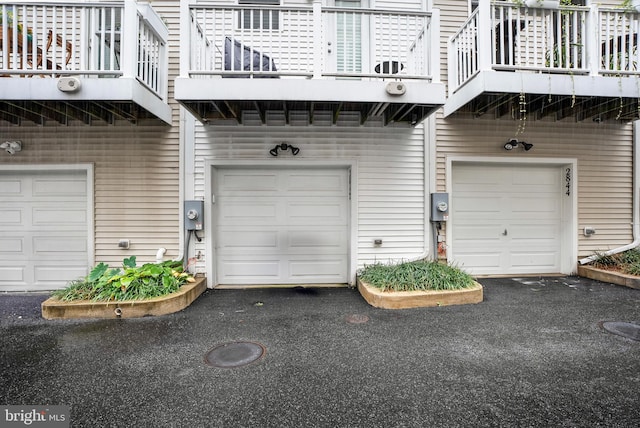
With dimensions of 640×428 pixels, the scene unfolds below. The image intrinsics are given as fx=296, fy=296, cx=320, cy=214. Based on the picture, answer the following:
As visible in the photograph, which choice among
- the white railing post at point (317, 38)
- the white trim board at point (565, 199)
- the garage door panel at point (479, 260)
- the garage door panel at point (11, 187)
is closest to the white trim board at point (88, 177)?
the garage door panel at point (11, 187)

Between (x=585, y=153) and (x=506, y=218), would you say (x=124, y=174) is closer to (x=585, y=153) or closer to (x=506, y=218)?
(x=506, y=218)

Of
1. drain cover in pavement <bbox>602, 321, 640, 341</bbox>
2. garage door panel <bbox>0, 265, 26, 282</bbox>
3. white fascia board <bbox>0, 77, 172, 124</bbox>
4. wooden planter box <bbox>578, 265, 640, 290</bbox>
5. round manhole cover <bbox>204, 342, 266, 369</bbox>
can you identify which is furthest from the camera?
garage door panel <bbox>0, 265, 26, 282</bbox>

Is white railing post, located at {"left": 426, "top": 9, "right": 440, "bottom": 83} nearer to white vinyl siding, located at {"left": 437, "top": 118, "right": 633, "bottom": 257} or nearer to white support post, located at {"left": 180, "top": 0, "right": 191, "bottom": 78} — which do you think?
white vinyl siding, located at {"left": 437, "top": 118, "right": 633, "bottom": 257}

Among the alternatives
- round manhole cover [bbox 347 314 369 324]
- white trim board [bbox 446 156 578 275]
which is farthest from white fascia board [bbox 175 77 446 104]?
round manhole cover [bbox 347 314 369 324]

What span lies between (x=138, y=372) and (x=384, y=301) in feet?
8.65

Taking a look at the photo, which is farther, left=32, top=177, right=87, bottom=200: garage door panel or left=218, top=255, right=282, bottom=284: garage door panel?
left=218, top=255, right=282, bottom=284: garage door panel

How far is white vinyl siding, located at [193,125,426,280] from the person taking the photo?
463cm

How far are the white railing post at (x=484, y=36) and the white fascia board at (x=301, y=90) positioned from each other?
633 mm

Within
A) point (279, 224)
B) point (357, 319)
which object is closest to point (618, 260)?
point (357, 319)

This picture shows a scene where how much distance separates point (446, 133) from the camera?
488 cm

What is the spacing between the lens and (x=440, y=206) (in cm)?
469

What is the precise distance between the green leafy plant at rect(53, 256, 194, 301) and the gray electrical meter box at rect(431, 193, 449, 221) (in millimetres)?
3935

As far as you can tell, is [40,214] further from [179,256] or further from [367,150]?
[367,150]

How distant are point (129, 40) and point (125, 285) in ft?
9.76
